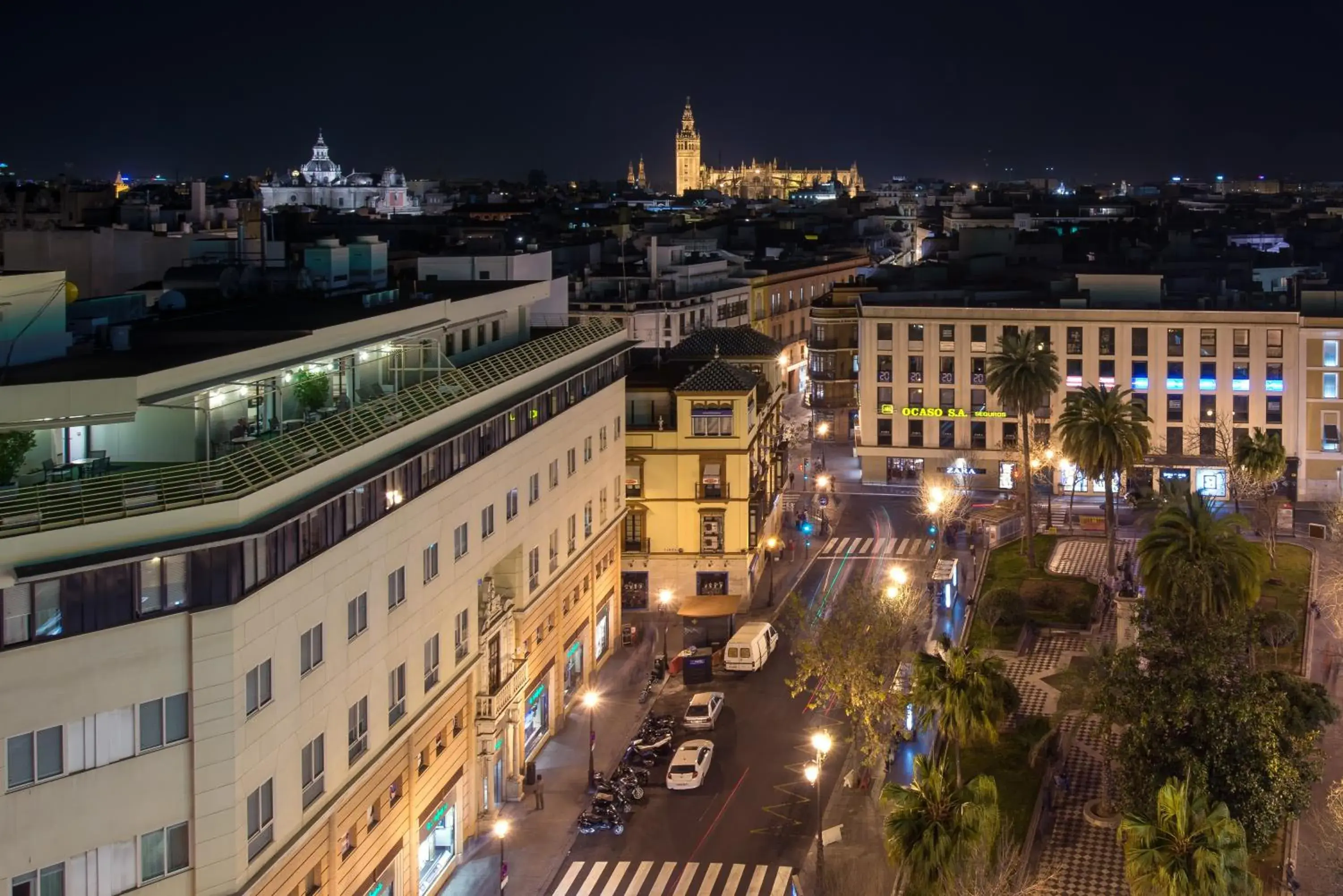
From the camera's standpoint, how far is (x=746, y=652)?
60.1 m

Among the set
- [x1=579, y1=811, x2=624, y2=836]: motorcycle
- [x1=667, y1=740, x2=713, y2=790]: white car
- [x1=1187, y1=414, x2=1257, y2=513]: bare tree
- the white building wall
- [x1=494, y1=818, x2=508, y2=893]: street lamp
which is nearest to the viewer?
the white building wall

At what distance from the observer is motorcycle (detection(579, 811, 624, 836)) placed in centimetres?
4547

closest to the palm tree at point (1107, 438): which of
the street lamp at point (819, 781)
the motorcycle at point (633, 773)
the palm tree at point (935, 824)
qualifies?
the street lamp at point (819, 781)

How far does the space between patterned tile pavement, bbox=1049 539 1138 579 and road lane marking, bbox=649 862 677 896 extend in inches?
1399

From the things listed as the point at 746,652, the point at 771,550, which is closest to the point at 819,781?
the point at 746,652

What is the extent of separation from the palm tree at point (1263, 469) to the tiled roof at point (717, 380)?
2698cm

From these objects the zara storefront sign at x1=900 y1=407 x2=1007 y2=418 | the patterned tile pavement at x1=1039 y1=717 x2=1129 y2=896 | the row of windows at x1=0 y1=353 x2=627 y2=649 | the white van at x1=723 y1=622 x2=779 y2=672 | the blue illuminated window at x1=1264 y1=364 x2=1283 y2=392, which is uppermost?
the blue illuminated window at x1=1264 y1=364 x2=1283 y2=392

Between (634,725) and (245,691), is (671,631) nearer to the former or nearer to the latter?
(634,725)

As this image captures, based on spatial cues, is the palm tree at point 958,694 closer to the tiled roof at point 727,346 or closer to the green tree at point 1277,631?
the green tree at point 1277,631

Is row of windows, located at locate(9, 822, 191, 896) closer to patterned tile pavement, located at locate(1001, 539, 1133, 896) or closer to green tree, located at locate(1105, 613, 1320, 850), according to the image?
patterned tile pavement, located at locate(1001, 539, 1133, 896)

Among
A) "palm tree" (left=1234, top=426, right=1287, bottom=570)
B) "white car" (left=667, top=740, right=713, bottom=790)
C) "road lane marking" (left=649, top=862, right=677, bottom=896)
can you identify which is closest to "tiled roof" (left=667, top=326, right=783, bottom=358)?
"palm tree" (left=1234, top=426, right=1287, bottom=570)

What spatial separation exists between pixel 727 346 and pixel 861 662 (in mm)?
39332

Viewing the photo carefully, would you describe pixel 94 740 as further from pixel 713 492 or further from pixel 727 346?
pixel 727 346

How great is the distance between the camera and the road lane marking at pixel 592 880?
1639 inches
